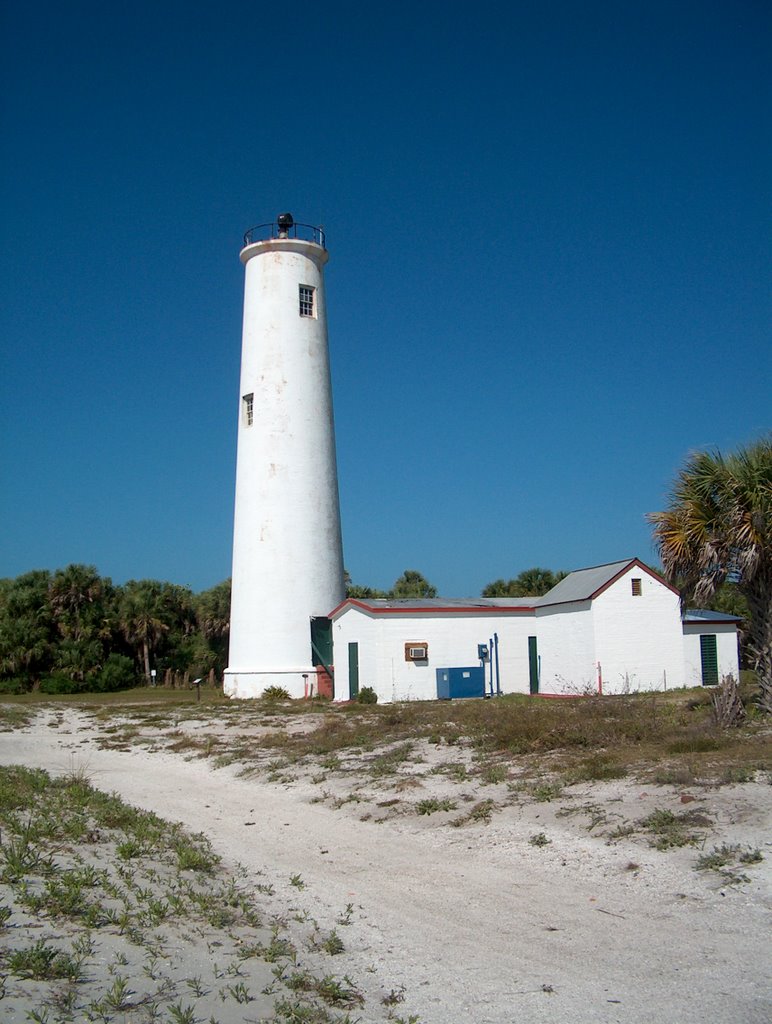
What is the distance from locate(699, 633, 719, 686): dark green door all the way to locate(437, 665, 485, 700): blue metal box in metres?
6.81

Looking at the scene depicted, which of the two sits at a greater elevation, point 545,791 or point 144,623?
point 144,623

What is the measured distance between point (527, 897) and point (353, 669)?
2168 cm

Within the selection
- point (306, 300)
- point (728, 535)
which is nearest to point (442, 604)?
point (306, 300)

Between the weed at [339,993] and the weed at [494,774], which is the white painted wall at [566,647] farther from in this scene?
the weed at [339,993]

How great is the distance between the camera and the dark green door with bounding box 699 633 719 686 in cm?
2781

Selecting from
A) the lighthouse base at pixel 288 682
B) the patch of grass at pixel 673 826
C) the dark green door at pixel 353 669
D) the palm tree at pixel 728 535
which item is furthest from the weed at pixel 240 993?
the lighthouse base at pixel 288 682

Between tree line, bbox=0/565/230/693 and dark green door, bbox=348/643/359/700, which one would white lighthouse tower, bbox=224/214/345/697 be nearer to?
dark green door, bbox=348/643/359/700

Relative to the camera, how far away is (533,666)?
30422 mm

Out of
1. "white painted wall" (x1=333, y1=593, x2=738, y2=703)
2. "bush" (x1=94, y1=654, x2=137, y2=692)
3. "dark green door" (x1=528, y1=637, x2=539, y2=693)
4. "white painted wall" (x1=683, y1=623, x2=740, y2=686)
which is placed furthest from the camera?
"bush" (x1=94, y1=654, x2=137, y2=692)

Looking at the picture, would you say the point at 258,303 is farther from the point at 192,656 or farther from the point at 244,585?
the point at 192,656

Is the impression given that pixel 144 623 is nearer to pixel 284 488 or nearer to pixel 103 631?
pixel 103 631

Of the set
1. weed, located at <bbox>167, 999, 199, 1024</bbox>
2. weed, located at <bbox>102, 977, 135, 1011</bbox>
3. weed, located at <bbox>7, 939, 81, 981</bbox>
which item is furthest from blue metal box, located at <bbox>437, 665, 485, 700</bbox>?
weed, located at <bbox>167, 999, 199, 1024</bbox>

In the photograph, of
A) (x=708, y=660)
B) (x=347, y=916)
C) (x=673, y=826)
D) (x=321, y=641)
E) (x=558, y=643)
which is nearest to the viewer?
(x=347, y=916)

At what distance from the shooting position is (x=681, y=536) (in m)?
16.5
